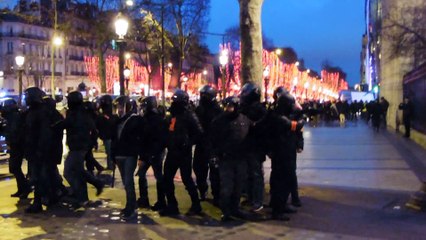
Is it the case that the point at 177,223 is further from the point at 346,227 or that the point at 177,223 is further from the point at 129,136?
the point at 346,227

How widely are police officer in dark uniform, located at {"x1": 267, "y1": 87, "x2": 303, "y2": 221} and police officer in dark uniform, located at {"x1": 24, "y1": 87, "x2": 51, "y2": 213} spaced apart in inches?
136

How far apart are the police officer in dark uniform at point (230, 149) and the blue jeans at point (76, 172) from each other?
2.30m

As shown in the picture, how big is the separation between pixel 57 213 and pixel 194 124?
8.33ft

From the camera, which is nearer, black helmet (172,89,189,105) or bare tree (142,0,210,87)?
black helmet (172,89,189,105)

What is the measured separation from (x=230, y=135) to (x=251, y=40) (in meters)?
3.43

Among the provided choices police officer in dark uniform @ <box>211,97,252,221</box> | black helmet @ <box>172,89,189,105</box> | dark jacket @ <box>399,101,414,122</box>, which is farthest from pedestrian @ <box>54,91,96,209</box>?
dark jacket @ <box>399,101,414,122</box>

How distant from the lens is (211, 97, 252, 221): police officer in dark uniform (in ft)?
29.5

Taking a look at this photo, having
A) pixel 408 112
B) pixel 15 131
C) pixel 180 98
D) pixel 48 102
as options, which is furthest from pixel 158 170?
pixel 408 112

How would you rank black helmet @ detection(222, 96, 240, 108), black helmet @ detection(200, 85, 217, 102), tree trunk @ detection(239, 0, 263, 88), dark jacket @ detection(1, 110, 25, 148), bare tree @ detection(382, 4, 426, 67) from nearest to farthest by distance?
1. black helmet @ detection(222, 96, 240, 108)
2. black helmet @ detection(200, 85, 217, 102)
3. dark jacket @ detection(1, 110, 25, 148)
4. tree trunk @ detection(239, 0, 263, 88)
5. bare tree @ detection(382, 4, 426, 67)

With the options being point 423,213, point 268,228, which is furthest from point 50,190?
point 423,213

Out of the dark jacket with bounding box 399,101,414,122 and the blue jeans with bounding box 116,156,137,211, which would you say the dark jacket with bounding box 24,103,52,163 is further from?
the dark jacket with bounding box 399,101,414,122

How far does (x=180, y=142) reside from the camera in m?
9.34

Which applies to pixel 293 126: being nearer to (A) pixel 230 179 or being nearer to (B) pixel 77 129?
(A) pixel 230 179

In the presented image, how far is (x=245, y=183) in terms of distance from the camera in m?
9.91
